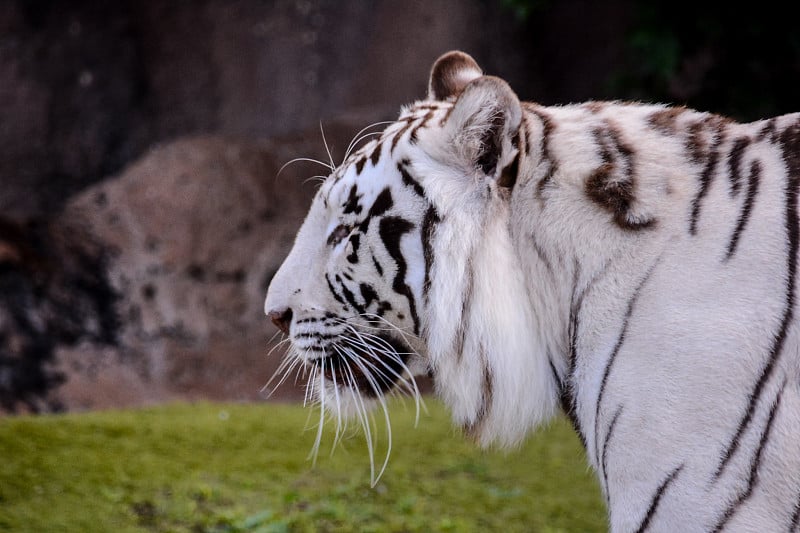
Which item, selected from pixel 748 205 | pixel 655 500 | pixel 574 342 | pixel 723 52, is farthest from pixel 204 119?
pixel 655 500

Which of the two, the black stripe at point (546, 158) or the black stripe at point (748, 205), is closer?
the black stripe at point (748, 205)

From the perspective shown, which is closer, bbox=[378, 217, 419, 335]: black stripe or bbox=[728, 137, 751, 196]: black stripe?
bbox=[728, 137, 751, 196]: black stripe

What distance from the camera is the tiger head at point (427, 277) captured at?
1422 millimetres

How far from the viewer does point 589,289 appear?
53.5 inches

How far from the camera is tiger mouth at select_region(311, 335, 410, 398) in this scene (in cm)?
160

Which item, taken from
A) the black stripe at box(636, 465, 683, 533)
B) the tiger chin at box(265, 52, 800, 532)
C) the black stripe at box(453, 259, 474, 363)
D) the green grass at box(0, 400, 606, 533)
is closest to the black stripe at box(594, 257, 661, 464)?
the tiger chin at box(265, 52, 800, 532)

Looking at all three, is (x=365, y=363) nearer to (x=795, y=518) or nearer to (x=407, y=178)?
(x=407, y=178)

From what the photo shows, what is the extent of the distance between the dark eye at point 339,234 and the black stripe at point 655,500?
0.67m

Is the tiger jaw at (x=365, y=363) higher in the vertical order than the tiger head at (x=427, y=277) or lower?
lower

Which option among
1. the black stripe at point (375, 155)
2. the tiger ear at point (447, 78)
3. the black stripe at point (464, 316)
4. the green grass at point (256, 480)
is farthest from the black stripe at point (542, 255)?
the green grass at point (256, 480)

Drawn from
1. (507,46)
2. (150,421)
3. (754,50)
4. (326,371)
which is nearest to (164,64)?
(507,46)

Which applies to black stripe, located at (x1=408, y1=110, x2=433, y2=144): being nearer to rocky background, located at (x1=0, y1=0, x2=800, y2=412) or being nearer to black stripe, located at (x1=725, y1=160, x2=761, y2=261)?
black stripe, located at (x1=725, y1=160, x2=761, y2=261)

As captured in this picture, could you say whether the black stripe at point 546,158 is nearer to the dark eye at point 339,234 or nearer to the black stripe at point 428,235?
the black stripe at point 428,235

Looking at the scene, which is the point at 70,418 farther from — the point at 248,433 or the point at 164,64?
the point at 164,64
